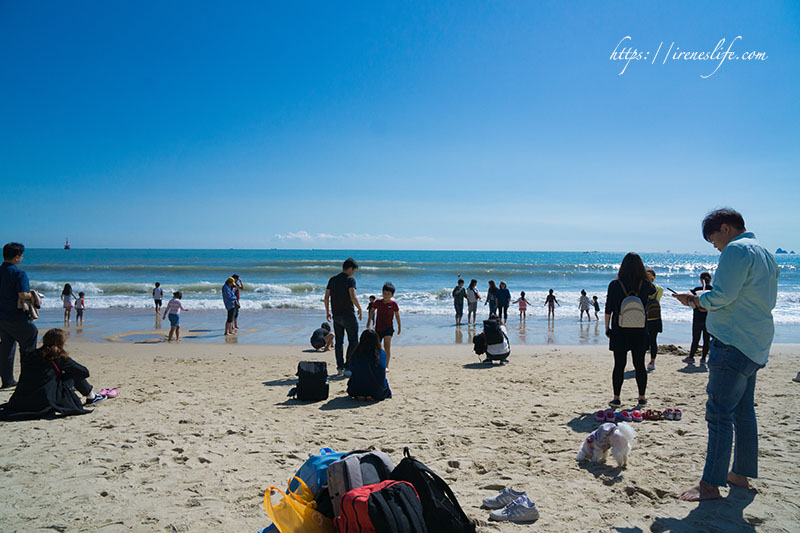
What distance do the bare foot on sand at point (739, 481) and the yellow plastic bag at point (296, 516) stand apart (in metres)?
2.89

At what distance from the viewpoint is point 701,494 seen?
10.3 feet

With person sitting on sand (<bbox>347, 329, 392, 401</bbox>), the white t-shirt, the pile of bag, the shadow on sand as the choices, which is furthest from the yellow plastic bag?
the white t-shirt

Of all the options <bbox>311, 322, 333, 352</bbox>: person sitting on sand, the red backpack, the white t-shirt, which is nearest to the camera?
the red backpack

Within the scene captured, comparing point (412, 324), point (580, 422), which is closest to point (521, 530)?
point (580, 422)

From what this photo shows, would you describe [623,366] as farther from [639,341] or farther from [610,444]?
[610,444]

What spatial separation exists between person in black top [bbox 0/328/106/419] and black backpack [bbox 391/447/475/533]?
4.35m

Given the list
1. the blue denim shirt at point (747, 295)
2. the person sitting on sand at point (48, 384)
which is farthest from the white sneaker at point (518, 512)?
the person sitting on sand at point (48, 384)

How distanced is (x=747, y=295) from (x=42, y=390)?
667 centimetres

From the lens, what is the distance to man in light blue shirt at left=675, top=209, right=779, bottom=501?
115 inches

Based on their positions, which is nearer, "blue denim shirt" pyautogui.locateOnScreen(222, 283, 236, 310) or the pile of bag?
the pile of bag

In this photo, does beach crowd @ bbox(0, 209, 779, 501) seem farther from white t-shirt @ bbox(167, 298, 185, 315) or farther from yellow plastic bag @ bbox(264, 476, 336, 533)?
white t-shirt @ bbox(167, 298, 185, 315)

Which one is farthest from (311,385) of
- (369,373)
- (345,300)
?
(345,300)

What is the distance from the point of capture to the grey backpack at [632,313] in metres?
5.10

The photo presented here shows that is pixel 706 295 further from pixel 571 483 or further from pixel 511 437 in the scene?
pixel 511 437
